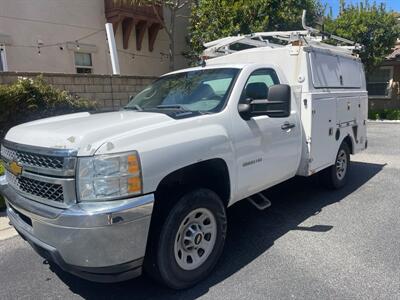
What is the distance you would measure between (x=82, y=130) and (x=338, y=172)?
4414mm

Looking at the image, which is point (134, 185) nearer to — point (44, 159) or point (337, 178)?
point (44, 159)

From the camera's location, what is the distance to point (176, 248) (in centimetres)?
307

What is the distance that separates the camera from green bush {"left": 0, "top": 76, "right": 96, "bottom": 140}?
639 centimetres

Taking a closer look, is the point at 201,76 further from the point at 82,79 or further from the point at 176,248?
the point at 82,79

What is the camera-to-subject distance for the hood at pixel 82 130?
8.66 feet

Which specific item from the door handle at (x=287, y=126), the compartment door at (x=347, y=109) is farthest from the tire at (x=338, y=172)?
the door handle at (x=287, y=126)

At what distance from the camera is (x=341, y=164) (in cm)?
594

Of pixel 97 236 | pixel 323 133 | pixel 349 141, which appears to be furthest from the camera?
pixel 349 141

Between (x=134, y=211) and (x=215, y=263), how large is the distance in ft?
3.94

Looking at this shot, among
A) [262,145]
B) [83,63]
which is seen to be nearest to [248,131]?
[262,145]

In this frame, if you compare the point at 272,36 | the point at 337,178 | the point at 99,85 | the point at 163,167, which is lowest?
the point at 337,178

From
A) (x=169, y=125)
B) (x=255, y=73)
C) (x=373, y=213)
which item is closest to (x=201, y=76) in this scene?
(x=255, y=73)

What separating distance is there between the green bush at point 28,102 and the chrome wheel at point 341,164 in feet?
16.6

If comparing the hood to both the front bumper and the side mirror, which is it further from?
the side mirror
